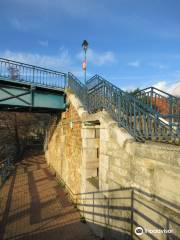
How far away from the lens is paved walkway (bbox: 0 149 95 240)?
7.03 m

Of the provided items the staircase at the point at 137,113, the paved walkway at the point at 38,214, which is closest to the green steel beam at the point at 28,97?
the staircase at the point at 137,113

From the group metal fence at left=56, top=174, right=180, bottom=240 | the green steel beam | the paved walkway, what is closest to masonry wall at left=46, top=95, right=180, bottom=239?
metal fence at left=56, top=174, right=180, bottom=240

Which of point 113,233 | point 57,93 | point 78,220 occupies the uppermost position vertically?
point 57,93

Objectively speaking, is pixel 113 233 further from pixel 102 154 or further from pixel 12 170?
pixel 12 170

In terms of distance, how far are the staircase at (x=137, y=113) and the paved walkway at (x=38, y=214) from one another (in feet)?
15.0

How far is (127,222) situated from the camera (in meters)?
5.14

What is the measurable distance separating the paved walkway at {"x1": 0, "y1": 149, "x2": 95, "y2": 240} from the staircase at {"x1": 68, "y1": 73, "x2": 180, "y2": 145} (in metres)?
4.57

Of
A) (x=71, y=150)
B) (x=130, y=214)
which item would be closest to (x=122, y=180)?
(x=130, y=214)

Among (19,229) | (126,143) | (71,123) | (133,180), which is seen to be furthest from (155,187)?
(71,123)

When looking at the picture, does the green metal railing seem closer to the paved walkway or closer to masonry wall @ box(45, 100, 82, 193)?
masonry wall @ box(45, 100, 82, 193)

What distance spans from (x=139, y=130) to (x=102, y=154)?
185cm

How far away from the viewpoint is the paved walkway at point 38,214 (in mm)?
7028

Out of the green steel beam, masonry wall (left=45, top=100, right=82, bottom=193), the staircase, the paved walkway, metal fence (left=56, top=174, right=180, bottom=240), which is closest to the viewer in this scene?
metal fence (left=56, top=174, right=180, bottom=240)

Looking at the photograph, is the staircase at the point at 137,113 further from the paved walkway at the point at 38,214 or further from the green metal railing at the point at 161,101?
the paved walkway at the point at 38,214
